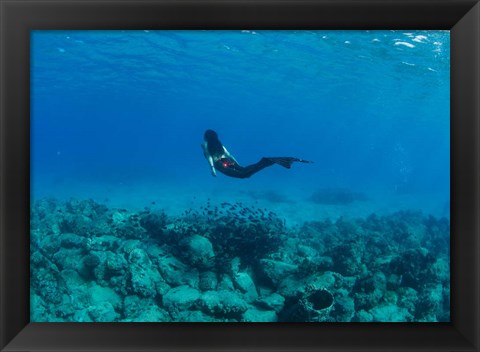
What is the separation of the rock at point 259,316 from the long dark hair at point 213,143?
4185 mm

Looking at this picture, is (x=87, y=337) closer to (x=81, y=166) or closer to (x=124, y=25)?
(x=124, y=25)

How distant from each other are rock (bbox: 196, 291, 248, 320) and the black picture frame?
10.4ft

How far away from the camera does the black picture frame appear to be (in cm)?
258

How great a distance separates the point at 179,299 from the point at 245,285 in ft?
4.60

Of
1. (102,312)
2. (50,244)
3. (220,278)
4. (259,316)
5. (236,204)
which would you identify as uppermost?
(236,204)

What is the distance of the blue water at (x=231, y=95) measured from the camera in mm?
19391

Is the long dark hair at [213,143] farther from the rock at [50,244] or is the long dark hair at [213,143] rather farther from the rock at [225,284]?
the rock at [50,244]

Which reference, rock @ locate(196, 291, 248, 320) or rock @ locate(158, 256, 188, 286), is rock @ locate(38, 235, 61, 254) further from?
rock @ locate(196, 291, 248, 320)

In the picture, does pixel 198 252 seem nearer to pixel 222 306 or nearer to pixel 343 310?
pixel 222 306

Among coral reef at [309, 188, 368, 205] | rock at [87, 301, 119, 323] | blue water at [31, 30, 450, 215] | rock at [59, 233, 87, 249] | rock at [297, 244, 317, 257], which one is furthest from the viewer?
coral reef at [309, 188, 368, 205]

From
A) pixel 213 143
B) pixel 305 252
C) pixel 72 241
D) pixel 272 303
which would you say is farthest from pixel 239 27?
pixel 72 241

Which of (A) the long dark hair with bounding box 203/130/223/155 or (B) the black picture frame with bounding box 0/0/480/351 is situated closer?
(B) the black picture frame with bounding box 0/0/480/351

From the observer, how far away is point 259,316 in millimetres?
6070

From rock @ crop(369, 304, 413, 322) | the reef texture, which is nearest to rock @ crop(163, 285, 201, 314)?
the reef texture
